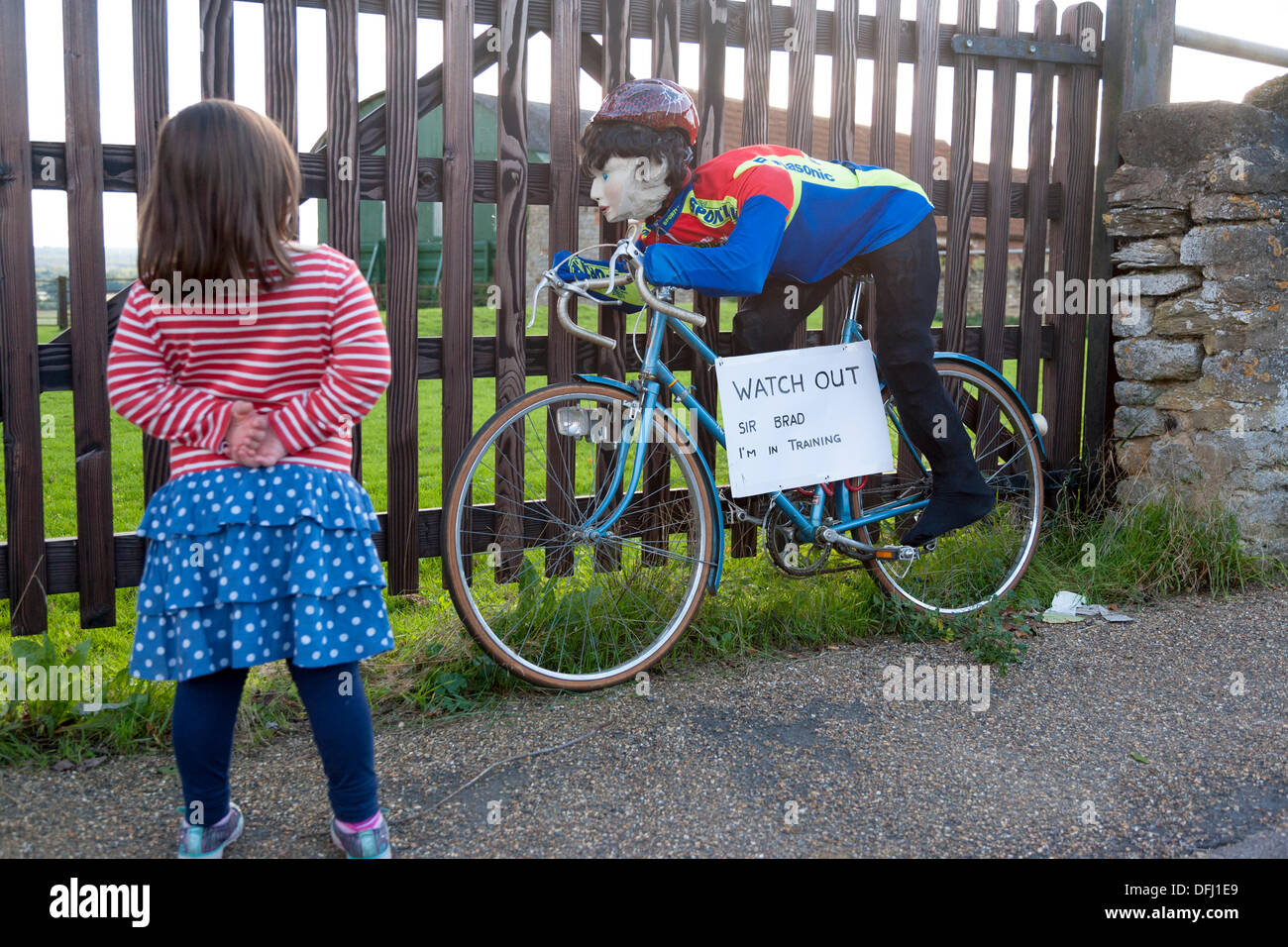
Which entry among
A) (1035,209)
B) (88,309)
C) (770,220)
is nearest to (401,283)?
(88,309)

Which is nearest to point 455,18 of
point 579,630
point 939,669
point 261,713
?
point 579,630

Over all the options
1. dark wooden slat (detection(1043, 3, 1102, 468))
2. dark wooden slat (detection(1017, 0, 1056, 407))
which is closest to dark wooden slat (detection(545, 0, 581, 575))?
dark wooden slat (detection(1017, 0, 1056, 407))

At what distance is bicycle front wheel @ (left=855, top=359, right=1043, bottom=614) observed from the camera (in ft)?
12.3

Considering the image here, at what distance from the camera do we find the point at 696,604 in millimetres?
3232

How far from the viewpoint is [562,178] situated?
3500 mm

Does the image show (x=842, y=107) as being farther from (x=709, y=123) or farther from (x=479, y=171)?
(x=479, y=171)

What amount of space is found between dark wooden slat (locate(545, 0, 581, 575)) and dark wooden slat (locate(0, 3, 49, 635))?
1.39 metres

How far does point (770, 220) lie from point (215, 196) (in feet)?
4.92

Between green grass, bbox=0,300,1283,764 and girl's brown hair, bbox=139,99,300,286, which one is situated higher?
girl's brown hair, bbox=139,99,300,286

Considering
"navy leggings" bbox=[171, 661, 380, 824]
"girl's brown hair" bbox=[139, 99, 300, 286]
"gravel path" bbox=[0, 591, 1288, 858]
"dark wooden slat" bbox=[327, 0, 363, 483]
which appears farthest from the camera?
"dark wooden slat" bbox=[327, 0, 363, 483]

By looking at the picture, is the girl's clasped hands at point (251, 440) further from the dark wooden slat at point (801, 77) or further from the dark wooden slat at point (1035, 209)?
the dark wooden slat at point (1035, 209)

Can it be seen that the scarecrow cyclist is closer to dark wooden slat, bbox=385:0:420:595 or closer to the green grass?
the green grass
